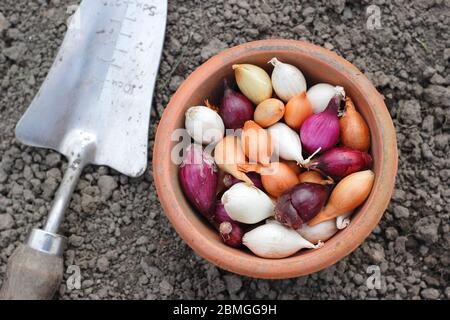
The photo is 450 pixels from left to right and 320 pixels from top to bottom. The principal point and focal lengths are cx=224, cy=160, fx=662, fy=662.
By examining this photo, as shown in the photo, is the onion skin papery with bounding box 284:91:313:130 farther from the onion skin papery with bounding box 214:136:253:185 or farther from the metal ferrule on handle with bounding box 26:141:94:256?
the metal ferrule on handle with bounding box 26:141:94:256

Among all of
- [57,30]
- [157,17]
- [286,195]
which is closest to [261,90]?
[286,195]

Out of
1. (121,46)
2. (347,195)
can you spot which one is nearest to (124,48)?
(121,46)

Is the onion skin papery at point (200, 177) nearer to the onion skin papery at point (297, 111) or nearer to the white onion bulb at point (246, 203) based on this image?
the white onion bulb at point (246, 203)

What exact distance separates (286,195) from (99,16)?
0.52 m

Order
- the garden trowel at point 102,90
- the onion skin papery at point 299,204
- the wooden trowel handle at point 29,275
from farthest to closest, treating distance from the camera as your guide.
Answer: the garden trowel at point 102,90 < the wooden trowel handle at point 29,275 < the onion skin papery at point 299,204

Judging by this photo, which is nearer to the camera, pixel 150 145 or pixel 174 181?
pixel 174 181

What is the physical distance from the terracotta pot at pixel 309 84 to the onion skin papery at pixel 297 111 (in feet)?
0.21

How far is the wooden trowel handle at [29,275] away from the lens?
108 centimetres

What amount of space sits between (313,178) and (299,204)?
0.07m

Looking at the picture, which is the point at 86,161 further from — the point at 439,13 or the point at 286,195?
the point at 439,13

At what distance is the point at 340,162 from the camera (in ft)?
3.15

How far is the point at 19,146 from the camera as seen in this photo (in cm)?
122
